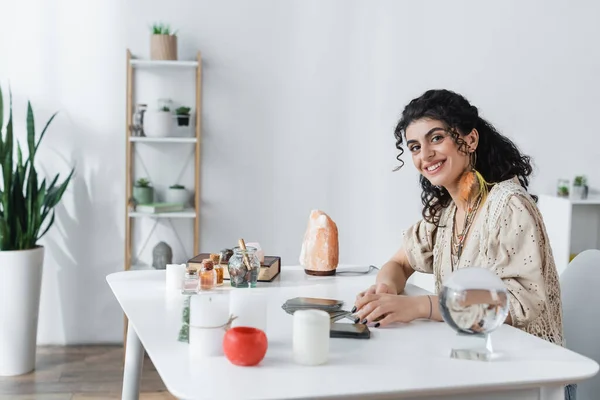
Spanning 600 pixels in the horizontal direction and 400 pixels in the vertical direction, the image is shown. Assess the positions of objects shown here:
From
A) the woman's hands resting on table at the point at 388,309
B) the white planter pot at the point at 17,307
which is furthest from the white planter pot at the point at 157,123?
the woman's hands resting on table at the point at 388,309

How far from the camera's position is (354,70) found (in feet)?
14.1

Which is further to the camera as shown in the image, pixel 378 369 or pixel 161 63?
pixel 161 63

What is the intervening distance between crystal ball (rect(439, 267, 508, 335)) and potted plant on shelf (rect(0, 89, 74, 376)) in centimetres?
275

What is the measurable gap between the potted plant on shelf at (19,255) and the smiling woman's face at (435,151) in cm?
231

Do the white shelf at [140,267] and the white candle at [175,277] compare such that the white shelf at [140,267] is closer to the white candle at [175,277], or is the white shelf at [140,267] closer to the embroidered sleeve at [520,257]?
the white candle at [175,277]

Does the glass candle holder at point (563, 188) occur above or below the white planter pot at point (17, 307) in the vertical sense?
above

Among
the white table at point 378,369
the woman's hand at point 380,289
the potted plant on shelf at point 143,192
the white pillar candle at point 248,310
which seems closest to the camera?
the white table at point 378,369

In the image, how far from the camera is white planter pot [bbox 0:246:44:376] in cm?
368

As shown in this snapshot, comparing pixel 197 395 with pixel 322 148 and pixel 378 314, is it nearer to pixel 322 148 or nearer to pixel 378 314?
pixel 378 314

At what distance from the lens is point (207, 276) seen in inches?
85.7

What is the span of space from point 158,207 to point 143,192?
0.53 ft

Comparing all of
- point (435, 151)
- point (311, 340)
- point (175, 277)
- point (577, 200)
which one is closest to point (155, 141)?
point (175, 277)

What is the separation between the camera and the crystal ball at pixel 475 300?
153cm

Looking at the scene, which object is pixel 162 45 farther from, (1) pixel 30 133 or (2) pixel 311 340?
(2) pixel 311 340
